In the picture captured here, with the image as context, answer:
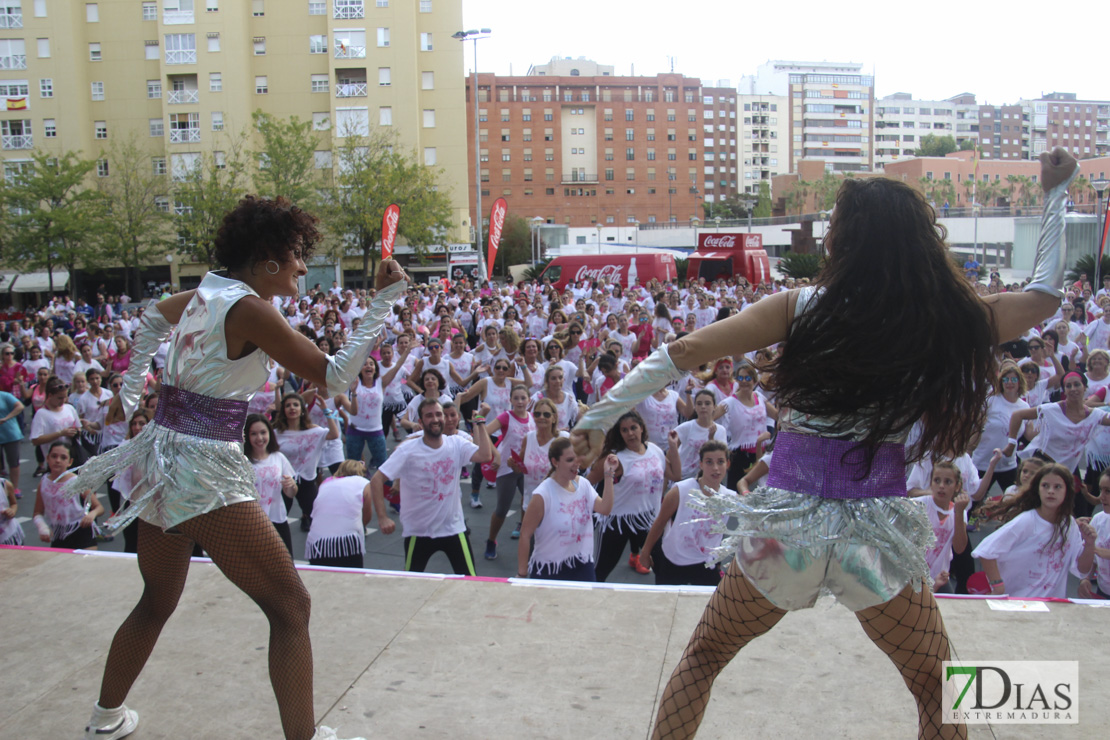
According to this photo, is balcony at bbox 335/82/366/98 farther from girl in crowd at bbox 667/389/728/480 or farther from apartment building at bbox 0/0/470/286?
girl in crowd at bbox 667/389/728/480

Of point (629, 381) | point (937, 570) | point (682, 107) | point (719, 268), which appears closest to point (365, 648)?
point (629, 381)

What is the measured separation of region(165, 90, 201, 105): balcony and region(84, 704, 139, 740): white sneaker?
5175 centimetres

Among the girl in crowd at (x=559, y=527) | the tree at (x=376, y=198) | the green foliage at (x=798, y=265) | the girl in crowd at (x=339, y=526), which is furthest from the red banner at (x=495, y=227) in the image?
the girl in crowd at (x=559, y=527)

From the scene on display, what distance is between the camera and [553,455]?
5.63 metres

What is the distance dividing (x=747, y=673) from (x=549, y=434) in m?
3.94

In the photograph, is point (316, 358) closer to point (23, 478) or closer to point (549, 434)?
point (549, 434)

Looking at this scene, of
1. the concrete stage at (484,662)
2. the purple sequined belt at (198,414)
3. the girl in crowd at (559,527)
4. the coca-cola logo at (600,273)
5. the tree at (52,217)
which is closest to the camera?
the purple sequined belt at (198,414)

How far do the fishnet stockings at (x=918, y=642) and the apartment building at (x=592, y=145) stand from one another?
304 ft

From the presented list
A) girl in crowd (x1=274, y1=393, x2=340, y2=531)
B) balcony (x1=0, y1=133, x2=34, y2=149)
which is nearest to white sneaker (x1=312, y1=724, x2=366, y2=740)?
girl in crowd (x1=274, y1=393, x2=340, y2=531)

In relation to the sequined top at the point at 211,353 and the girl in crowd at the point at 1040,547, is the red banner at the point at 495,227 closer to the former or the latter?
the girl in crowd at the point at 1040,547

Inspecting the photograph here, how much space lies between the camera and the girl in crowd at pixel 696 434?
712 centimetres

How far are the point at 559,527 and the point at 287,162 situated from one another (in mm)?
39862

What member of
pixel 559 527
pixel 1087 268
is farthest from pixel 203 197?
pixel 559 527

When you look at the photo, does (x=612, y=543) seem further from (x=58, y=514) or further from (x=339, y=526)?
(x=58, y=514)
